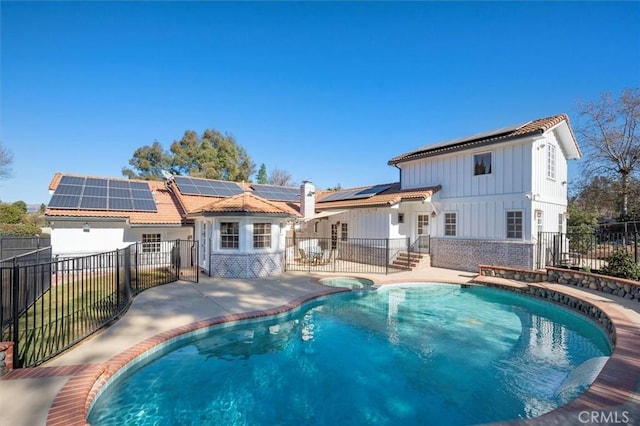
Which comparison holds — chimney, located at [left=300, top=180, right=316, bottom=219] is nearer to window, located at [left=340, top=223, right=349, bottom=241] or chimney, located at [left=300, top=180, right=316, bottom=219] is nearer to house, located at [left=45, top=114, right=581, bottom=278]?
house, located at [left=45, top=114, right=581, bottom=278]

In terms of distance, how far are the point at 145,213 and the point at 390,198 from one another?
19926 millimetres

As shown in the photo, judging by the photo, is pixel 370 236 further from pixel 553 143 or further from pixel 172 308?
pixel 172 308

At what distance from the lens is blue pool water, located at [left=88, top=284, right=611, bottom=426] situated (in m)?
6.80

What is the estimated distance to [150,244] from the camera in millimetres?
22875

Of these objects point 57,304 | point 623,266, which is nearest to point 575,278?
point 623,266

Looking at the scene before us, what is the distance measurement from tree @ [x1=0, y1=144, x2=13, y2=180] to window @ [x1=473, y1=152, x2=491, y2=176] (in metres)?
64.5

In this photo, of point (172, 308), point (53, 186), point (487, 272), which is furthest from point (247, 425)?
point (53, 186)

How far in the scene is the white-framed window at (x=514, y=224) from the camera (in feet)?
67.5

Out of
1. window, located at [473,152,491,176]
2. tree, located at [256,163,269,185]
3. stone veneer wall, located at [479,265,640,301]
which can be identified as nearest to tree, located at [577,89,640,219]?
window, located at [473,152,491,176]

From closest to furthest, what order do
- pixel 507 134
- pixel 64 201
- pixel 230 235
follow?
pixel 230 235 < pixel 64 201 < pixel 507 134

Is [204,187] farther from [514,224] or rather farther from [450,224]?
[514,224]

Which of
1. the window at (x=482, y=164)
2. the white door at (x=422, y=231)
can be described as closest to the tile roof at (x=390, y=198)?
the white door at (x=422, y=231)

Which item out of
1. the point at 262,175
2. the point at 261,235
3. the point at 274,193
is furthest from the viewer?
the point at 262,175

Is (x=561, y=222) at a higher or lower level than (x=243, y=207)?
lower
